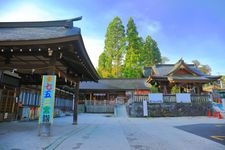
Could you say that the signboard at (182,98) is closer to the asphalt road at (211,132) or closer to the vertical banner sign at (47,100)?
the asphalt road at (211,132)

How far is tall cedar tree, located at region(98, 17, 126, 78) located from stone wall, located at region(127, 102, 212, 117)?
24.1 meters

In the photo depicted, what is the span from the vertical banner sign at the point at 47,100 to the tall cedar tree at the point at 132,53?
31.8m

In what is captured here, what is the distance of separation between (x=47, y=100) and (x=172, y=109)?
51.0 ft

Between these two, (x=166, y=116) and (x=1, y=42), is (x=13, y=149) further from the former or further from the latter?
(x=166, y=116)

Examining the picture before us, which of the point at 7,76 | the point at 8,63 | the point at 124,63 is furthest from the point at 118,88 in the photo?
the point at 8,63

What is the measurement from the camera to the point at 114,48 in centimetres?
4347

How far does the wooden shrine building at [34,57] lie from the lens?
7.15m

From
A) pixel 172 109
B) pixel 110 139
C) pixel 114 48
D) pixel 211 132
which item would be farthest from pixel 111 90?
pixel 110 139

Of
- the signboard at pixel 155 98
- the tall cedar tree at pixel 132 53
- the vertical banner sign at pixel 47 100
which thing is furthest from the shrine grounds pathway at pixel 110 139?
the tall cedar tree at pixel 132 53

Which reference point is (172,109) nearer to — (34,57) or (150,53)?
(34,57)

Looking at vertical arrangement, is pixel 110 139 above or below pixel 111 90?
below

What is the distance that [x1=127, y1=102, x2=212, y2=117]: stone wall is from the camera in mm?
19594

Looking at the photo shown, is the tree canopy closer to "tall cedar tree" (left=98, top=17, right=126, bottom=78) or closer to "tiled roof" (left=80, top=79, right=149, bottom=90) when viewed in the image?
"tall cedar tree" (left=98, top=17, right=126, bottom=78)

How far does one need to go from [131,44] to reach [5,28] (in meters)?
33.6
